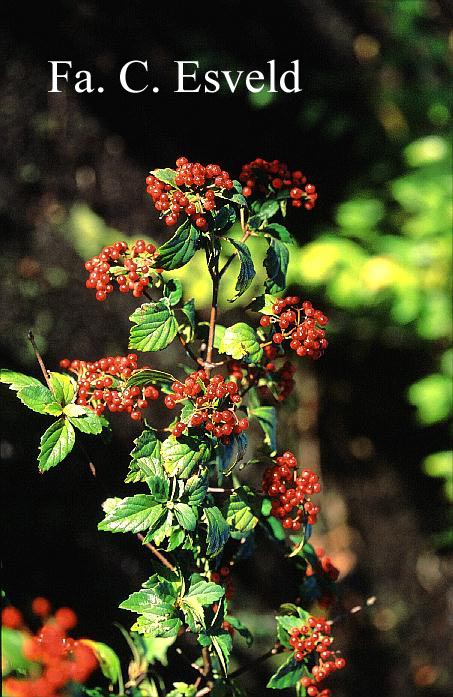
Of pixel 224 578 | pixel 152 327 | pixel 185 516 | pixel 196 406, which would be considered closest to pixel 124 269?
pixel 152 327

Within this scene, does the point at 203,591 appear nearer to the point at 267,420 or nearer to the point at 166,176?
the point at 267,420

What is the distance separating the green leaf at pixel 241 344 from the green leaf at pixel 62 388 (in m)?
0.18

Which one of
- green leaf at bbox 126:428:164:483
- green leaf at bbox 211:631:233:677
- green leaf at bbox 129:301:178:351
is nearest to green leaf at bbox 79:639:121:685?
green leaf at bbox 211:631:233:677

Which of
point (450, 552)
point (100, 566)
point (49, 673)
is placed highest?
point (49, 673)

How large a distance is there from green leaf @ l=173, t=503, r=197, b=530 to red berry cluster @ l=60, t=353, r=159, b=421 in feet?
0.35

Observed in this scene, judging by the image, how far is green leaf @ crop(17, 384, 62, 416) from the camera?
82 centimetres

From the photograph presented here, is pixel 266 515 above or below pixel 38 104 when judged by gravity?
below

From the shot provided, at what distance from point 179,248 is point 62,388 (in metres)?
0.21

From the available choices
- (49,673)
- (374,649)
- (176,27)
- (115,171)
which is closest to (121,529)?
(49,673)

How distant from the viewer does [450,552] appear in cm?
240

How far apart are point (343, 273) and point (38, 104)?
1.09m

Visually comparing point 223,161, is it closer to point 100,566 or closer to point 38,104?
point 38,104

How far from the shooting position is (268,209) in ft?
3.05

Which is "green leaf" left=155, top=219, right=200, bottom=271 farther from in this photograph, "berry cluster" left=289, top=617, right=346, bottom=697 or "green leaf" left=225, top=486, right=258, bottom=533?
"berry cluster" left=289, top=617, right=346, bottom=697
